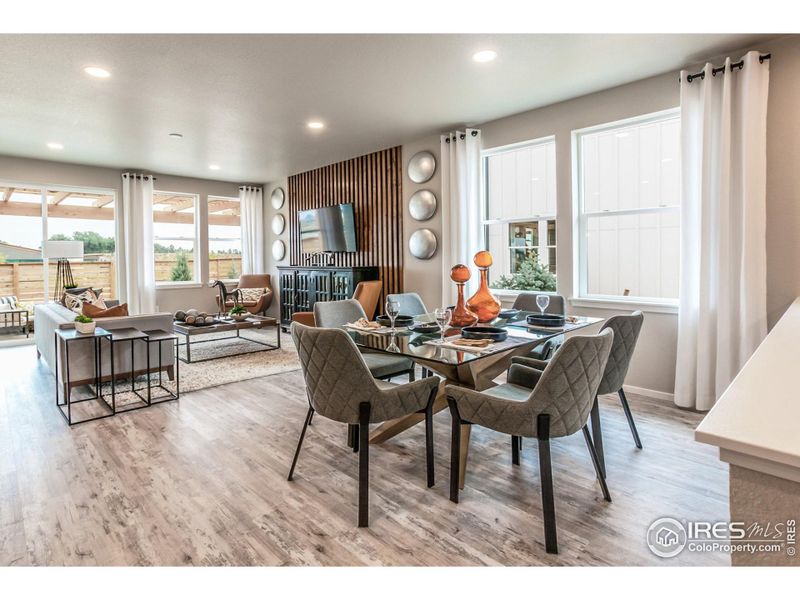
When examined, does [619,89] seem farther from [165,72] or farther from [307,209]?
[307,209]

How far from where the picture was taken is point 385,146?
5812 millimetres

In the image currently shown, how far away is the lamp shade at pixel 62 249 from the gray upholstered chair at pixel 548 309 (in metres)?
5.96

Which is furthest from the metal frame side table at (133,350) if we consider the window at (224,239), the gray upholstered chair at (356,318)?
the window at (224,239)

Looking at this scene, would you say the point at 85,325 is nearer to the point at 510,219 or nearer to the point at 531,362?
the point at 531,362

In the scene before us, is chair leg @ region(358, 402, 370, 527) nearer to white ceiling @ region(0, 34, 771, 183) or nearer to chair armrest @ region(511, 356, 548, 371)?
chair armrest @ region(511, 356, 548, 371)

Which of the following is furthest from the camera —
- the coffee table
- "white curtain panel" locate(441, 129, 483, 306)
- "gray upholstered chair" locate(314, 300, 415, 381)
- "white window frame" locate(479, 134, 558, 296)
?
the coffee table

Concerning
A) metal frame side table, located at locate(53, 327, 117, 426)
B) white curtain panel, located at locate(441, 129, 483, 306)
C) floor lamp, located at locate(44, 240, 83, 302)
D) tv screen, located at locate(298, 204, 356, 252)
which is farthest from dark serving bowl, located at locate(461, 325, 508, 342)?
floor lamp, located at locate(44, 240, 83, 302)

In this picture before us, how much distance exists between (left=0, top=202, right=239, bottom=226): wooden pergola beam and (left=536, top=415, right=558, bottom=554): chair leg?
24.7 ft

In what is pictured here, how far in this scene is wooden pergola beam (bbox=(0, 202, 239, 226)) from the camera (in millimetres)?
6496

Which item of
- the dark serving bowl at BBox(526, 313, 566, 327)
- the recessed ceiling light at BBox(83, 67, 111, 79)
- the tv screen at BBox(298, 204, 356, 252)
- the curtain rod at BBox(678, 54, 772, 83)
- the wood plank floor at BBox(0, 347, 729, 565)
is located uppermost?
the recessed ceiling light at BBox(83, 67, 111, 79)

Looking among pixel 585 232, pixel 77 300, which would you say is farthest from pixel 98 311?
pixel 585 232

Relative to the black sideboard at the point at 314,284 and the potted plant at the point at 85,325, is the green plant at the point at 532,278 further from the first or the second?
the potted plant at the point at 85,325
